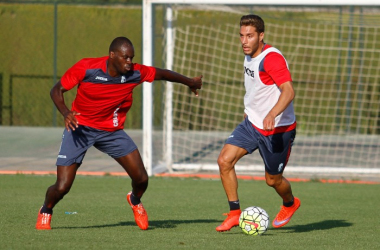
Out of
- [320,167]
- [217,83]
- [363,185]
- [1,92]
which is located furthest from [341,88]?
[1,92]

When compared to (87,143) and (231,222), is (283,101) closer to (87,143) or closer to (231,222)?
(231,222)

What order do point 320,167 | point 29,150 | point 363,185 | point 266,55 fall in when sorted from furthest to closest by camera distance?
point 29,150, point 320,167, point 363,185, point 266,55

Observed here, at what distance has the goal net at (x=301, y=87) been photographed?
1612cm

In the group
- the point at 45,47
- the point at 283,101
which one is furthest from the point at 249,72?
the point at 45,47

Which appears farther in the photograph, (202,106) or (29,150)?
(202,106)

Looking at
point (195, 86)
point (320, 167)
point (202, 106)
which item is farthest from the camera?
point (202, 106)

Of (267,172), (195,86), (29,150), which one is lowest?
(29,150)

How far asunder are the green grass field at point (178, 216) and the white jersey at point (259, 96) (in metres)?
1.17

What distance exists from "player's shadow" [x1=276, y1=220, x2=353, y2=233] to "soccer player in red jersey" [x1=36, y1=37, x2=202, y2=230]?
1.61m

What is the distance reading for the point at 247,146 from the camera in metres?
7.70

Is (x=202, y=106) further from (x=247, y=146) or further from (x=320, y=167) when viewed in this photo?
(x=247, y=146)

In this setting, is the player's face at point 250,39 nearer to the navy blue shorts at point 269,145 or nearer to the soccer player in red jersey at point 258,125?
the soccer player in red jersey at point 258,125

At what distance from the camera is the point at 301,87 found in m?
A: 20.5

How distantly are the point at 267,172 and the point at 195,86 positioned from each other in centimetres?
119
